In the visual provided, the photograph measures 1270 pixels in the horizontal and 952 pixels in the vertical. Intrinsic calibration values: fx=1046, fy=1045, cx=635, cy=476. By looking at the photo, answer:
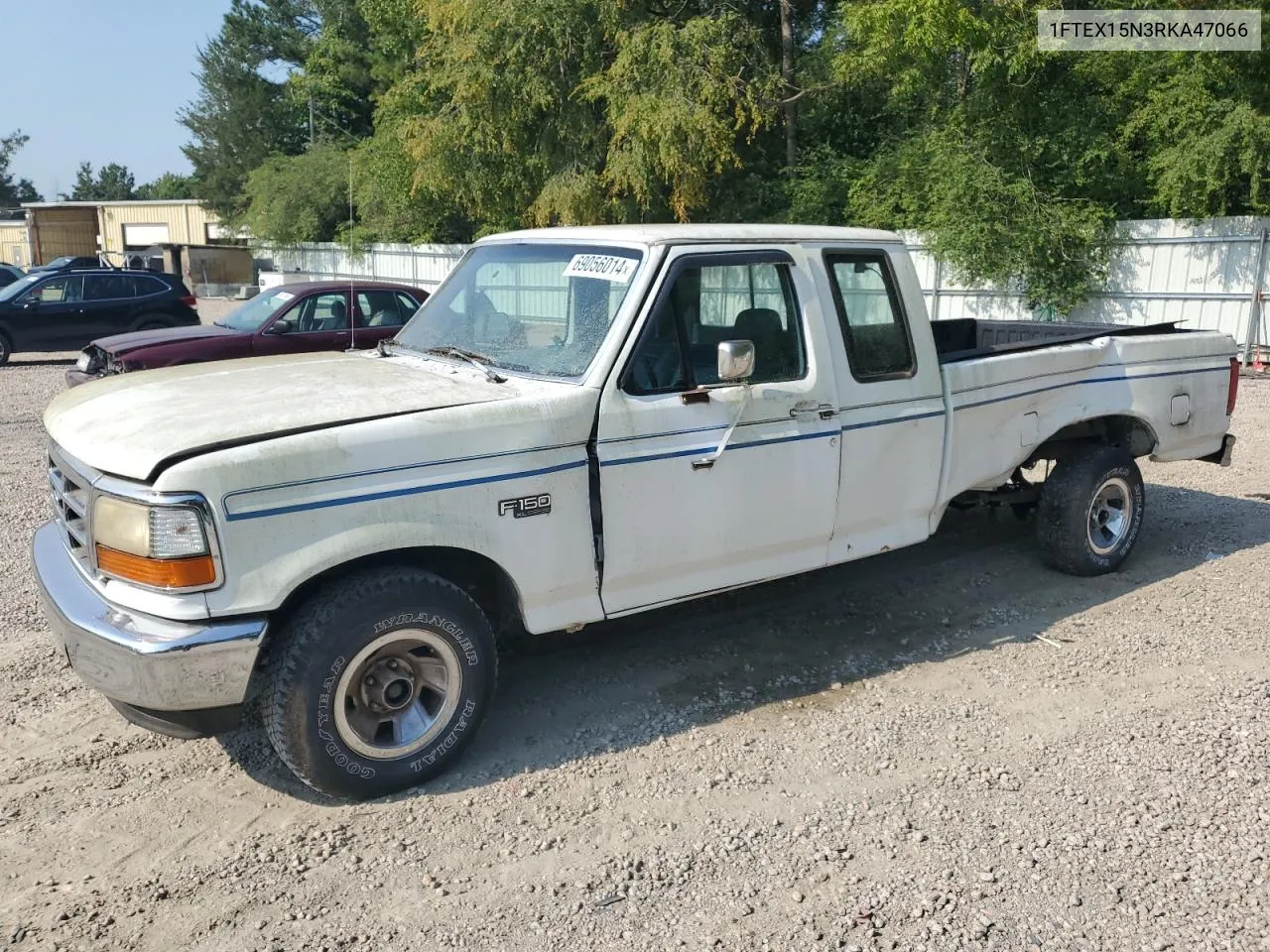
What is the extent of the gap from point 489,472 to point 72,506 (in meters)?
1.55

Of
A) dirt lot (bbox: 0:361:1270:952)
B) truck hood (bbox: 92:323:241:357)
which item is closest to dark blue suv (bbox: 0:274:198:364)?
truck hood (bbox: 92:323:241:357)

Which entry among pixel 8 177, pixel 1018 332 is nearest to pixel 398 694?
pixel 1018 332

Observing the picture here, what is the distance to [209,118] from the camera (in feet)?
157

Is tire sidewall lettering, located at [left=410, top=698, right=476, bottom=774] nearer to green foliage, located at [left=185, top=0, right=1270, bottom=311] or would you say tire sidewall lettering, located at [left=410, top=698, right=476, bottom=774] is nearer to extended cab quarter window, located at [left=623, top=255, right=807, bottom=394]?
extended cab quarter window, located at [left=623, top=255, right=807, bottom=394]

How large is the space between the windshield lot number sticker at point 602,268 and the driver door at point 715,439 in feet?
0.56

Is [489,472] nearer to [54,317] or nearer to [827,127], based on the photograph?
[54,317]

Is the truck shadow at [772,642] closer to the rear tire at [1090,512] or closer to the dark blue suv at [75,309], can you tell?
the rear tire at [1090,512]

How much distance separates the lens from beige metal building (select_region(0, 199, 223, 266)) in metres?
52.1

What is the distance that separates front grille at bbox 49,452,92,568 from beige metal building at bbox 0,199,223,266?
51977 mm

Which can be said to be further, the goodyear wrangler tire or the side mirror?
the side mirror

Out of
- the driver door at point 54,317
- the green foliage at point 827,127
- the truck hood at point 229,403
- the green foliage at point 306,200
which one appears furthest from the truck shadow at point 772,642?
the green foliage at point 306,200

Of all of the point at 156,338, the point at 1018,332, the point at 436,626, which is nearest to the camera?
the point at 436,626

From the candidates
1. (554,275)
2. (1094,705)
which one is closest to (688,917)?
(1094,705)

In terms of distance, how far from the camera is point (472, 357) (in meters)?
4.62
